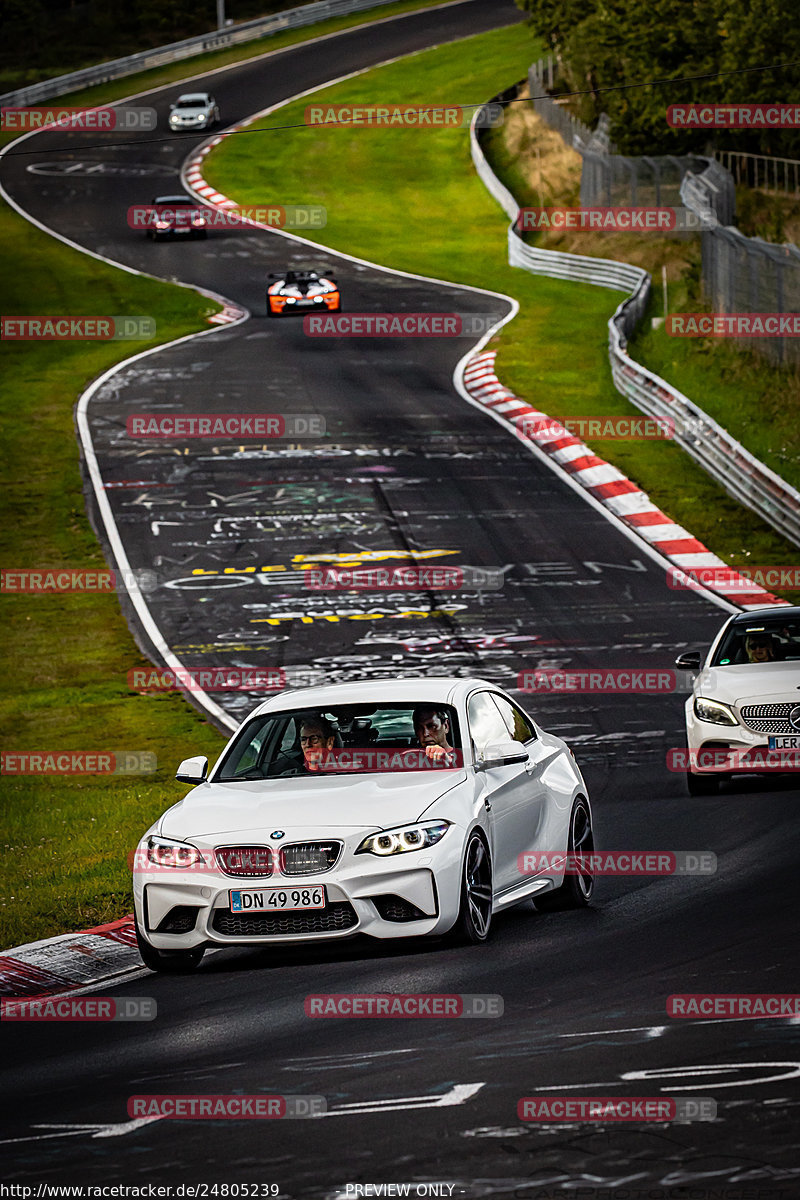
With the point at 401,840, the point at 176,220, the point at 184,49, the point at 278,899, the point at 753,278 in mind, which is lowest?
the point at 176,220

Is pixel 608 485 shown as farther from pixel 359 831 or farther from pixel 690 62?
pixel 690 62

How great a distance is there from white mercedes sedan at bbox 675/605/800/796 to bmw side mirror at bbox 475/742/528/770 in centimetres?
526

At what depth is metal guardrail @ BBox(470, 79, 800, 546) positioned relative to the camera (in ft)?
92.2

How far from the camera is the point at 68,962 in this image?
10.7m

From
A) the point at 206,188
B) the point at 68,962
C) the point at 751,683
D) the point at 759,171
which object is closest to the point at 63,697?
the point at 751,683

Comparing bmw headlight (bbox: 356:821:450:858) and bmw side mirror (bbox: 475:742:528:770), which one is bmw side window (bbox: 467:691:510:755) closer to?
bmw side mirror (bbox: 475:742:528:770)

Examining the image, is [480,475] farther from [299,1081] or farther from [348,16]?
[348,16]

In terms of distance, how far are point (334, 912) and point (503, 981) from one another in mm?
932

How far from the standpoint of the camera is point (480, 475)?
32.4 m

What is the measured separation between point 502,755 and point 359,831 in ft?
3.78

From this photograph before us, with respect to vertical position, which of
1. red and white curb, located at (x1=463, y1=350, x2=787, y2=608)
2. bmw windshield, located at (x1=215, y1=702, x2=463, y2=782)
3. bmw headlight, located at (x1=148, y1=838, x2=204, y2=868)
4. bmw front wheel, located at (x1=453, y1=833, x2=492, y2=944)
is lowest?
red and white curb, located at (x1=463, y1=350, x2=787, y2=608)

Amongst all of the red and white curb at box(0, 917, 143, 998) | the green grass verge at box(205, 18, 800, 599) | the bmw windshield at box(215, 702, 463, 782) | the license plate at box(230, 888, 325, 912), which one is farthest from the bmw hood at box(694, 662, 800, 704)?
the green grass verge at box(205, 18, 800, 599)

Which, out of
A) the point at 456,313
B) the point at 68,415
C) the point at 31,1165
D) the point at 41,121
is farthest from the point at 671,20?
the point at 31,1165

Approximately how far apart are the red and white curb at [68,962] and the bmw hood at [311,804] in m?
0.96
